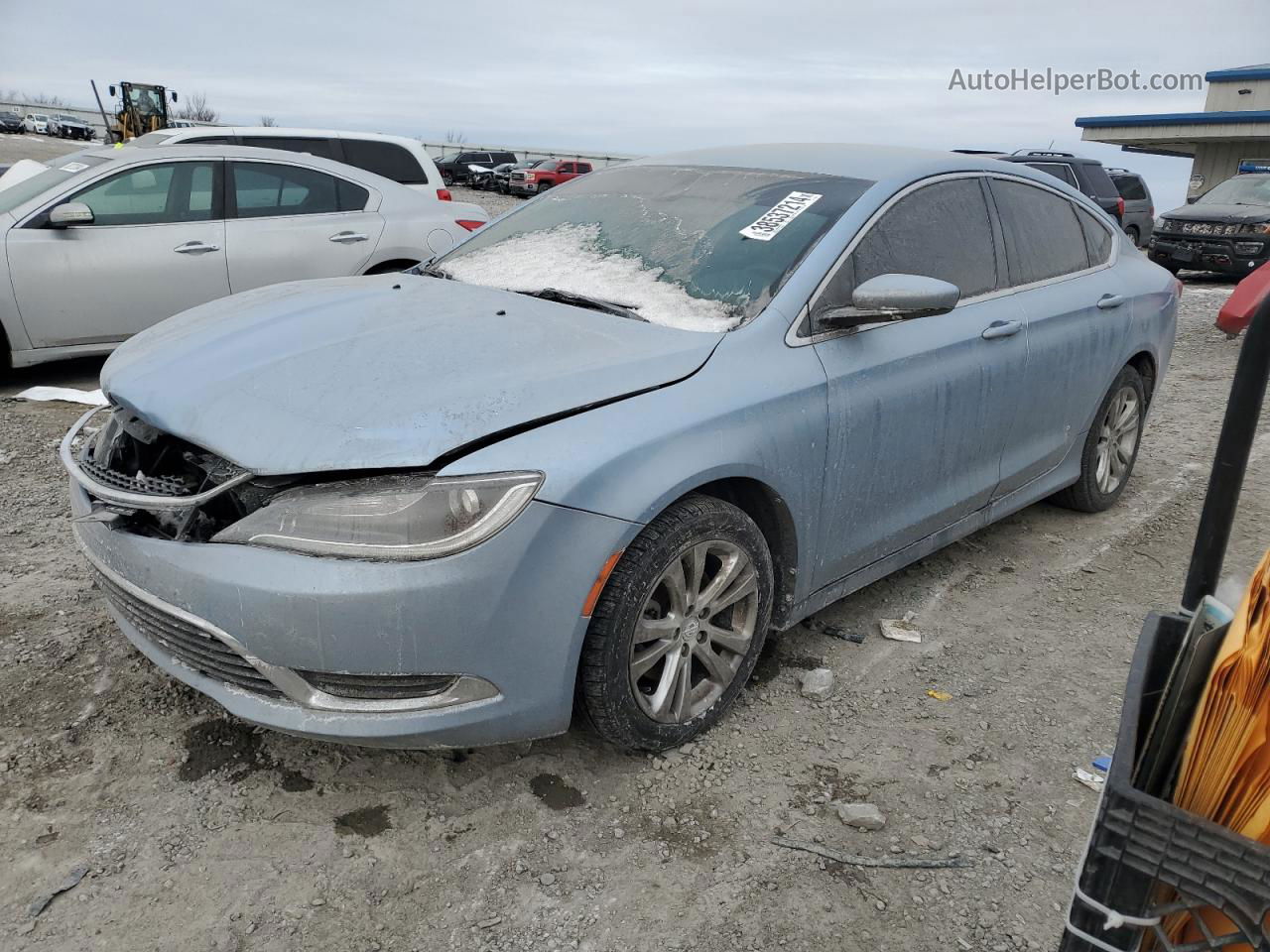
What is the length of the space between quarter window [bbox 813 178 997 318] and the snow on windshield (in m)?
0.38

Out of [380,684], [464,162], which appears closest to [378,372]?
[380,684]

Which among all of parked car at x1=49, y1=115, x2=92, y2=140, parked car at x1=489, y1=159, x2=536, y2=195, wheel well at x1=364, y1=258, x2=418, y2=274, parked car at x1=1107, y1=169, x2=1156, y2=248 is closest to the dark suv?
parked car at x1=1107, y1=169, x2=1156, y2=248

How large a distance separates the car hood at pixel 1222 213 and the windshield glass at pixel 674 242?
12.5m

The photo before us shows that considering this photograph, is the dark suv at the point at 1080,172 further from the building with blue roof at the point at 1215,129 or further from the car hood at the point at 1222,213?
the building with blue roof at the point at 1215,129

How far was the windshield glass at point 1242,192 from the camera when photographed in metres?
14.0

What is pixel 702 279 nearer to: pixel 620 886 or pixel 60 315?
pixel 620 886

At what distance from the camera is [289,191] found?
707 centimetres

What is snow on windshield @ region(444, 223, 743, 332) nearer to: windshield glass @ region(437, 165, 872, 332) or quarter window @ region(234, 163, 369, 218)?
windshield glass @ region(437, 165, 872, 332)

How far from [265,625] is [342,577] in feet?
0.72

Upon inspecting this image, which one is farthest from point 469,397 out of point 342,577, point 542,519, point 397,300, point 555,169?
point 555,169

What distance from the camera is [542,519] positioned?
2287mm

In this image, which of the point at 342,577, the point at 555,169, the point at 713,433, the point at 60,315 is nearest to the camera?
the point at 342,577

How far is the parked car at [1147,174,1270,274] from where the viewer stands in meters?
13.2

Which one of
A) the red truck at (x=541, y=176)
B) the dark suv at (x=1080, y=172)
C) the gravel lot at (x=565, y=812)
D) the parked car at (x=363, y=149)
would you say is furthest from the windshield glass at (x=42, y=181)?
the red truck at (x=541, y=176)
